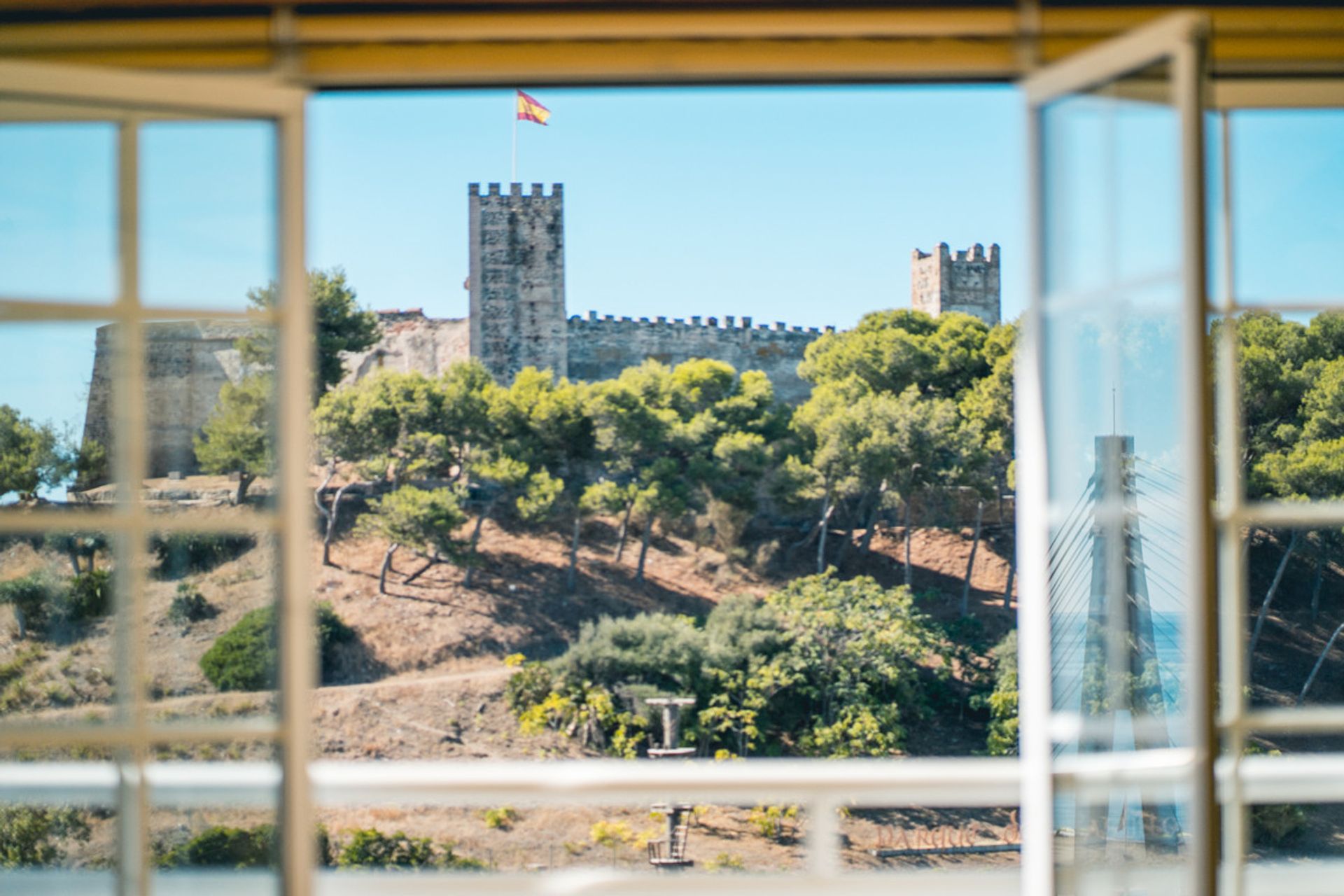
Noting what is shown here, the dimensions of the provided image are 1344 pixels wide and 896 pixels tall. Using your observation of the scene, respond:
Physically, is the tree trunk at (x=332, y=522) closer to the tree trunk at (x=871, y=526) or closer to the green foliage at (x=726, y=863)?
the green foliage at (x=726, y=863)

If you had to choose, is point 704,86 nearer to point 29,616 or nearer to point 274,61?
point 274,61

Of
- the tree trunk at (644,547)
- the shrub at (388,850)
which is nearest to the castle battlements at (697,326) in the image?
the tree trunk at (644,547)

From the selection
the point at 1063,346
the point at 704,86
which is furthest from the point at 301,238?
the point at 1063,346

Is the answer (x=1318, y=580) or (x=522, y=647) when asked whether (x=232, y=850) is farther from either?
(x=522, y=647)

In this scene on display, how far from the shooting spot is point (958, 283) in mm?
20547

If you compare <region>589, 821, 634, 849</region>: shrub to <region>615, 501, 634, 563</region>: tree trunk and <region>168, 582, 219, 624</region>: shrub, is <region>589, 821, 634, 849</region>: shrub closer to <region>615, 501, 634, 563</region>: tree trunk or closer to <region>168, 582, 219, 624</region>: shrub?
<region>615, 501, 634, 563</region>: tree trunk

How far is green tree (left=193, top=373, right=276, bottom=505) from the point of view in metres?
0.93

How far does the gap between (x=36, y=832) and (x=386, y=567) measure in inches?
612

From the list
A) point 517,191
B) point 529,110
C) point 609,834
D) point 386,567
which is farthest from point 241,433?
point 529,110

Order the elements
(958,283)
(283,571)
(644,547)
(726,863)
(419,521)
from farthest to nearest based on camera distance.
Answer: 1. (958,283)
2. (644,547)
3. (419,521)
4. (726,863)
5. (283,571)

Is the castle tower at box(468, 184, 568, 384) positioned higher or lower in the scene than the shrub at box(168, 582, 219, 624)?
higher

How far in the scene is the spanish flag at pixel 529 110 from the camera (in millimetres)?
21031

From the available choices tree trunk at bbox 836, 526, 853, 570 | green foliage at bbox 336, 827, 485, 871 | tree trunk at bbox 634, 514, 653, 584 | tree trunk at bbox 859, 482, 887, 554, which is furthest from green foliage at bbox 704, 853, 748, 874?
tree trunk at bbox 859, 482, 887, 554

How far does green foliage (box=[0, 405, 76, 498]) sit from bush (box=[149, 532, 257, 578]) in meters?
0.10
